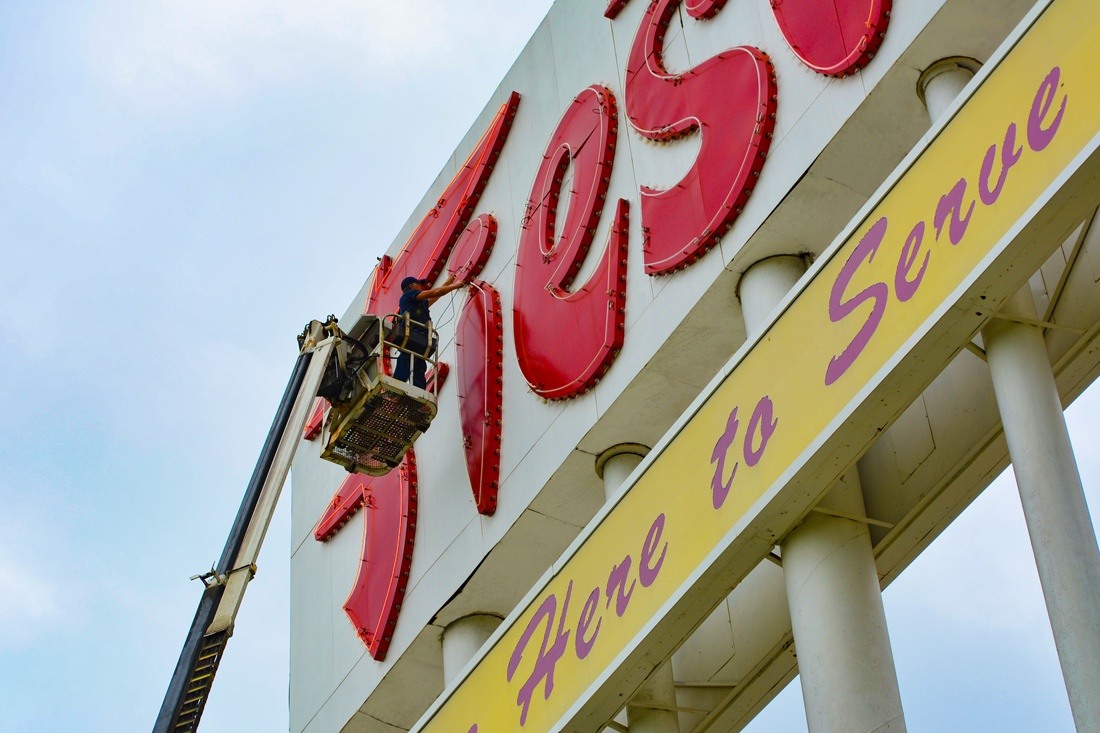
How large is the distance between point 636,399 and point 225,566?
201 inches

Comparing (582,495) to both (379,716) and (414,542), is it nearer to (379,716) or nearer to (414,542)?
(414,542)

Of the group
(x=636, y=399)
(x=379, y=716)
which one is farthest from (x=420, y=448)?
(x=636, y=399)

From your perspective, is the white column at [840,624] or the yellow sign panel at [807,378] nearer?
the yellow sign panel at [807,378]

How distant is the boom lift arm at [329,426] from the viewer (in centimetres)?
1891

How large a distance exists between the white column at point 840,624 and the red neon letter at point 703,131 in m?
2.86

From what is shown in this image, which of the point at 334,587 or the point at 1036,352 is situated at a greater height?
the point at 334,587

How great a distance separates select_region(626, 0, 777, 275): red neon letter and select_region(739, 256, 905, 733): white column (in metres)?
2.86

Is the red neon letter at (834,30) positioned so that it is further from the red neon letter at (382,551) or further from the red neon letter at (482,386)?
the red neon letter at (382,551)

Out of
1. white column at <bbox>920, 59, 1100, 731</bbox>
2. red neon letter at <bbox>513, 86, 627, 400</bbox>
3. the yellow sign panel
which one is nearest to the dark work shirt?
red neon letter at <bbox>513, 86, 627, 400</bbox>

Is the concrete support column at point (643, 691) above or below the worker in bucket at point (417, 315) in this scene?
below

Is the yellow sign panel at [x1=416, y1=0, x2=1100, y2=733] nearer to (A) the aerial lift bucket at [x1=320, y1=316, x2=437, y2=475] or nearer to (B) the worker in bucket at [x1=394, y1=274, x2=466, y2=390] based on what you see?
(A) the aerial lift bucket at [x1=320, y1=316, x2=437, y2=475]

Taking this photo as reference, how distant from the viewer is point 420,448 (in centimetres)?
2222

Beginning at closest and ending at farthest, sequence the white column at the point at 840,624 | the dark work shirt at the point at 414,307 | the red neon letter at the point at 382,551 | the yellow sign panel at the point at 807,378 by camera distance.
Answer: the yellow sign panel at the point at 807,378 → the white column at the point at 840,624 → the red neon letter at the point at 382,551 → the dark work shirt at the point at 414,307

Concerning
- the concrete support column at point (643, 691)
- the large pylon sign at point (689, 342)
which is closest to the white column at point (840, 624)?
the large pylon sign at point (689, 342)
